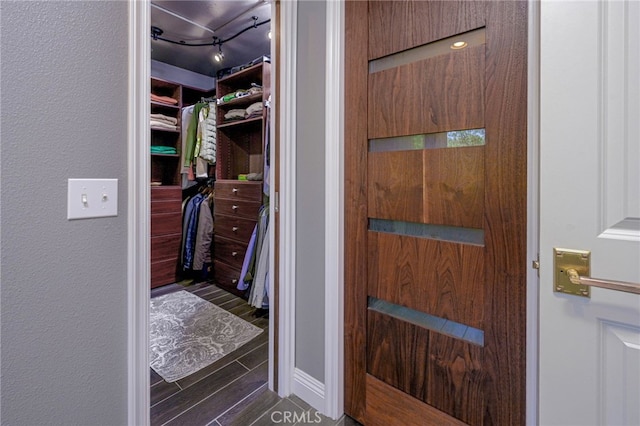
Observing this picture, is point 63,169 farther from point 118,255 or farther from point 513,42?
point 513,42

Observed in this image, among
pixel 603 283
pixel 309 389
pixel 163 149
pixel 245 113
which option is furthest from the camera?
pixel 163 149

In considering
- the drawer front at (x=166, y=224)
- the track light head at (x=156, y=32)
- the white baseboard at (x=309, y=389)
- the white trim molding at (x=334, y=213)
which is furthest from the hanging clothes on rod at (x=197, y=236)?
the white trim molding at (x=334, y=213)

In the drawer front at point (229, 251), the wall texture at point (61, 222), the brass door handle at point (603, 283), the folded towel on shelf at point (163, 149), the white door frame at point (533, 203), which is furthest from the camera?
the folded towel on shelf at point (163, 149)

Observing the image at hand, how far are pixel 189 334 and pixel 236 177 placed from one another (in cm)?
178

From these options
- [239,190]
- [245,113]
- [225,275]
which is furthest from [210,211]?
[245,113]

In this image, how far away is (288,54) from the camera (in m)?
1.54

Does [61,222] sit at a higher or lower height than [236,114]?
lower

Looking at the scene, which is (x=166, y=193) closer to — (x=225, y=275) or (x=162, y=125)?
(x=162, y=125)

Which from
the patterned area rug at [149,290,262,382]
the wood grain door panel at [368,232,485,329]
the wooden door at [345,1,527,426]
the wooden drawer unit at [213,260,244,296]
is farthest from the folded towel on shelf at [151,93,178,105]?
the wood grain door panel at [368,232,485,329]

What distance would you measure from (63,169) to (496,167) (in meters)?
1.37

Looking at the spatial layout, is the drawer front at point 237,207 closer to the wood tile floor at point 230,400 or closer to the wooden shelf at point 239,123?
the wooden shelf at point 239,123

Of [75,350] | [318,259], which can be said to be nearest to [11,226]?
[75,350]

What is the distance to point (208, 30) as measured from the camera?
272 cm

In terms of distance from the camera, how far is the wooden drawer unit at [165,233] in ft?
10.1
